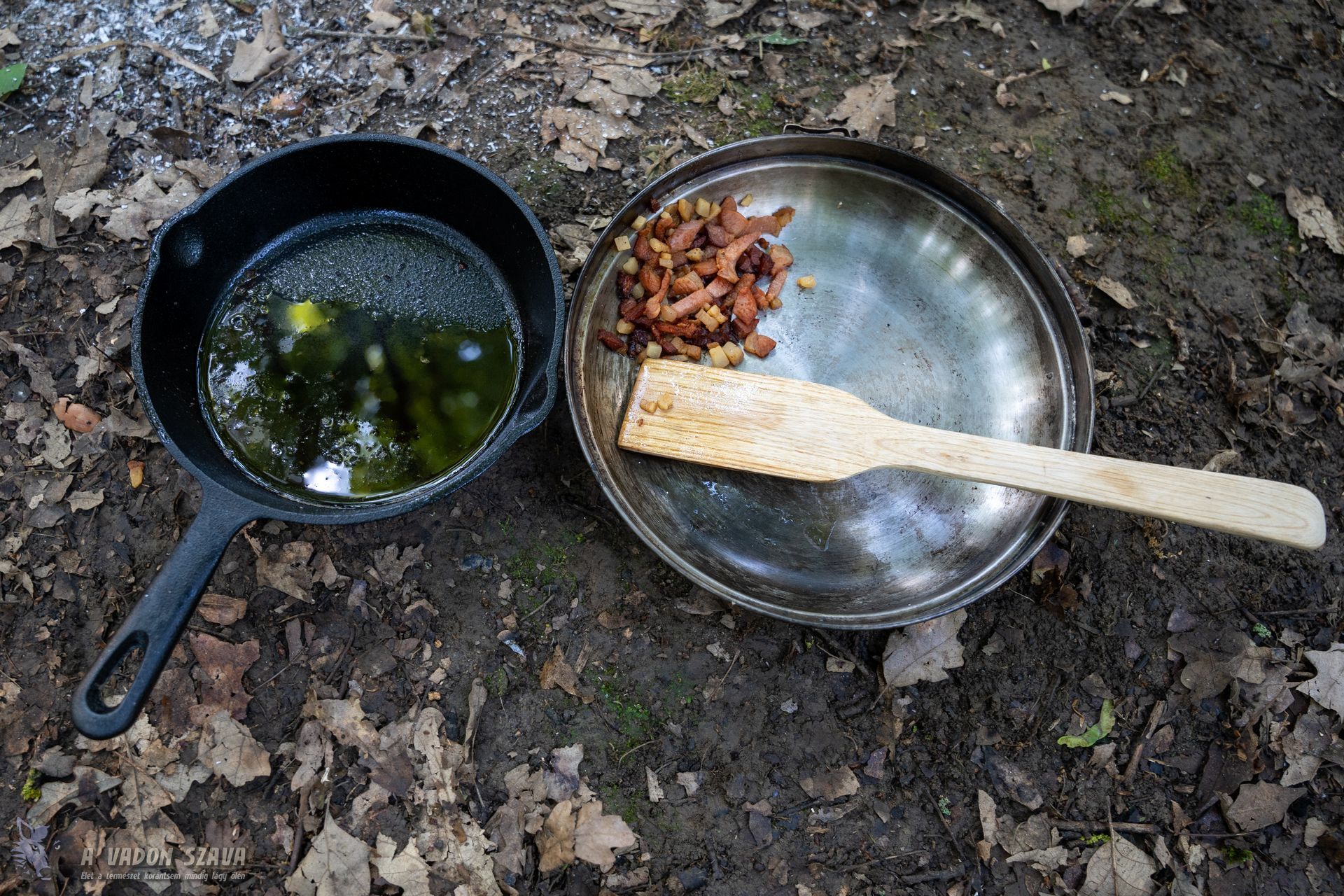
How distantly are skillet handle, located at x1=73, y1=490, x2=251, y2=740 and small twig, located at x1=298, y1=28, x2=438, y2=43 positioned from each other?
2.49m

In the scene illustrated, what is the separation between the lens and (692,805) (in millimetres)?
2756

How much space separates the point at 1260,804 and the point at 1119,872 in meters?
0.60

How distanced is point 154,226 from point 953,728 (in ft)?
12.5

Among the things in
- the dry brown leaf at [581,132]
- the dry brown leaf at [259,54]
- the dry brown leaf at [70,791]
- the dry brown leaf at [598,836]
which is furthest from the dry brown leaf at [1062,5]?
the dry brown leaf at [70,791]

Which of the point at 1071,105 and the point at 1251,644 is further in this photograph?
the point at 1071,105

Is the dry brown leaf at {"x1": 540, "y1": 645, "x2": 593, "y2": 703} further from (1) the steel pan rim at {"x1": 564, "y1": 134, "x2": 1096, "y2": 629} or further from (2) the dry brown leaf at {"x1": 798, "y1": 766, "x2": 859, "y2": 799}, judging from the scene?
(2) the dry brown leaf at {"x1": 798, "y1": 766, "x2": 859, "y2": 799}

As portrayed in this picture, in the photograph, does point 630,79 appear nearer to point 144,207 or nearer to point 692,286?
point 692,286

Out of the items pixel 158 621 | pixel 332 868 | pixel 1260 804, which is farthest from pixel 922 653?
pixel 158 621

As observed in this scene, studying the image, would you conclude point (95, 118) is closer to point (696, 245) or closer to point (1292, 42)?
point (696, 245)

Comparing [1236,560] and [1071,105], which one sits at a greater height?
[1071,105]

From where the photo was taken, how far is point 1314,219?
11.7 feet

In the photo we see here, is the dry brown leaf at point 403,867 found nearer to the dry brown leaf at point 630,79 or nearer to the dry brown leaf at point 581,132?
the dry brown leaf at point 581,132

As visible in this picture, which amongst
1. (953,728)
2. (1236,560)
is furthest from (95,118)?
(1236,560)

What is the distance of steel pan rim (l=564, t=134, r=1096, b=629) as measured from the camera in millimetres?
2523
